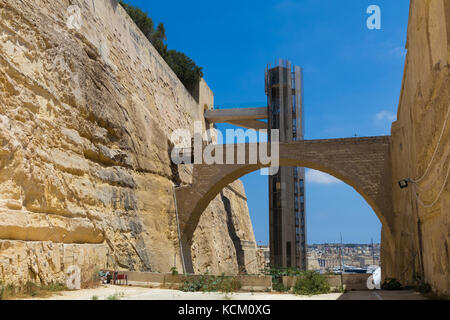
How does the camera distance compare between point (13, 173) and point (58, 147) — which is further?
point (58, 147)

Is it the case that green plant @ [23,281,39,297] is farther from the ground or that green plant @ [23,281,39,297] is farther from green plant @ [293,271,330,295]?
green plant @ [293,271,330,295]

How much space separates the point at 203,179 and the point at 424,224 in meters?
8.02

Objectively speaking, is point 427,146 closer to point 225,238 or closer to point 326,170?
point 326,170

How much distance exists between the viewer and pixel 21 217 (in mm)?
7109

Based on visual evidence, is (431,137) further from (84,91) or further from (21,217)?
(84,91)

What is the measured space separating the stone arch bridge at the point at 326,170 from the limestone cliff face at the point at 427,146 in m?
1.70

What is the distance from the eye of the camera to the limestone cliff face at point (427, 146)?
19.4 ft

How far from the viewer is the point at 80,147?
9.57m

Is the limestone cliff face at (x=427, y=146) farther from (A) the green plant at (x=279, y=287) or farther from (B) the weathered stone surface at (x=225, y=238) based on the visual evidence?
(B) the weathered stone surface at (x=225, y=238)

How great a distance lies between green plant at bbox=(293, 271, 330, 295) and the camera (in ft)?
27.9

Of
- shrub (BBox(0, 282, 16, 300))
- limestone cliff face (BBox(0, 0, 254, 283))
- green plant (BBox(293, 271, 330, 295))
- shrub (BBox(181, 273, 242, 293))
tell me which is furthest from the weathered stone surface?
shrub (BBox(0, 282, 16, 300))

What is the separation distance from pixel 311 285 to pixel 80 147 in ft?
19.2
